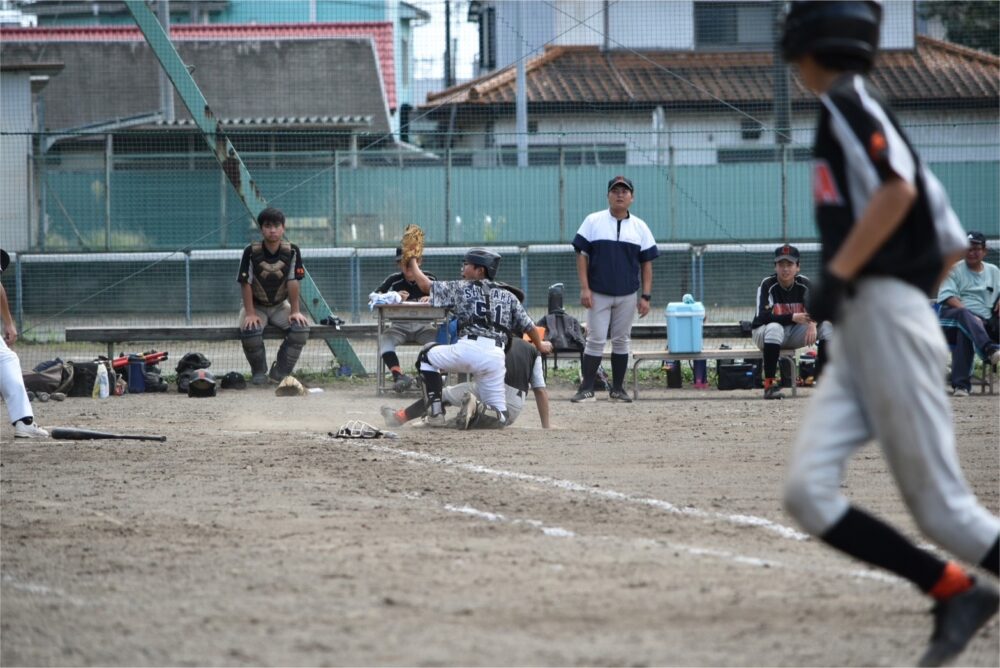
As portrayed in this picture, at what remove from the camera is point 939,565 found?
390cm

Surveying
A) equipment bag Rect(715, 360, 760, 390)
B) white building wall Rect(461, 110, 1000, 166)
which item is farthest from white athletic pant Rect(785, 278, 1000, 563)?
white building wall Rect(461, 110, 1000, 166)

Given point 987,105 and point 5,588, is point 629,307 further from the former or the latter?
point 987,105

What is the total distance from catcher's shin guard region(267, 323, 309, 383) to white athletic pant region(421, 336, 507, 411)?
164 inches

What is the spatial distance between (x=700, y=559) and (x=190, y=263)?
14542mm

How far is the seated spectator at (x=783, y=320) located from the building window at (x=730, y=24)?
1500 centimetres

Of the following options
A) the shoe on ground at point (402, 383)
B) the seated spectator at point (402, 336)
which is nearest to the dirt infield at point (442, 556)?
the shoe on ground at point (402, 383)

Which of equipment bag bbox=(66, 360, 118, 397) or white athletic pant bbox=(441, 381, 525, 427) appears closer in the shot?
white athletic pant bbox=(441, 381, 525, 427)

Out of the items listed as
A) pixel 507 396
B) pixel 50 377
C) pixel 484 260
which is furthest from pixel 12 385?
pixel 50 377

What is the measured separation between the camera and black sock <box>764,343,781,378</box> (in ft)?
42.5

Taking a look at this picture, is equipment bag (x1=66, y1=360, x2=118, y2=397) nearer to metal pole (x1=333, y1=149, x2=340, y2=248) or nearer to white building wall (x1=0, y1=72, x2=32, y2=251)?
white building wall (x1=0, y1=72, x2=32, y2=251)

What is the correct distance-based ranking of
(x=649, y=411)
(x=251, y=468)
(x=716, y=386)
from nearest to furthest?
(x=251, y=468) < (x=649, y=411) < (x=716, y=386)

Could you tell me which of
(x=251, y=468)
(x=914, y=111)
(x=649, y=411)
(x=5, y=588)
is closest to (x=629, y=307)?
(x=649, y=411)

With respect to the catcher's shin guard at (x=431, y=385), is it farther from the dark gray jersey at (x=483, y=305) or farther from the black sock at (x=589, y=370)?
the black sock at (x=589, y=370)

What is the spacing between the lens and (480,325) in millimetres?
10398
